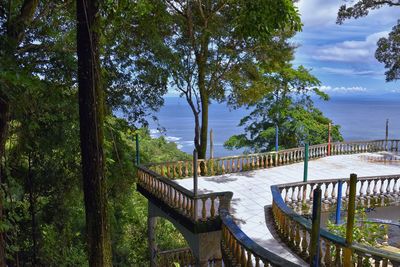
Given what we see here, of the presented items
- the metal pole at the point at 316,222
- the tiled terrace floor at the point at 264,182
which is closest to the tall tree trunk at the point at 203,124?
the tiled terrace floor at the point at 264,182

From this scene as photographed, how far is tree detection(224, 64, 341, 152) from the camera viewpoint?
22.4 metres

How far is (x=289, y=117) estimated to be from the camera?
2312 centimetres

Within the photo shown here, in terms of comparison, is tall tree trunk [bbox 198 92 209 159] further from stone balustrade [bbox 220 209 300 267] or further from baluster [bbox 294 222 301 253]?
baluster [bbox 294 222 301 253]

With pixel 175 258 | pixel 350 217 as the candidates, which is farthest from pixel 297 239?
pixel 175 258

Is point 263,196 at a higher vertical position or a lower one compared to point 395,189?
lower

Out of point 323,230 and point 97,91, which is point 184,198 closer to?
point 323,230

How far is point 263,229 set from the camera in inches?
340

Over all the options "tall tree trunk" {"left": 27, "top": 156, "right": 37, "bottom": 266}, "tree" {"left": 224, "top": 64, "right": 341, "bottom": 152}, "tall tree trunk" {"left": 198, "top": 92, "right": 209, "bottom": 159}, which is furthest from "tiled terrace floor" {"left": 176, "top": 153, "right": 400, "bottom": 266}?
"tall tree trunk" {"left": 27, "top": 156, "right": 37, "bottom": 266}

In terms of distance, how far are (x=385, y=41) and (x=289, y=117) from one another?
722cm

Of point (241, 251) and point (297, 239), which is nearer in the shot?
point (241, 251)

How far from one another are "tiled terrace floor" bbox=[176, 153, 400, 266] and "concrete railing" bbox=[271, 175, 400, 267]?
1.35 ft

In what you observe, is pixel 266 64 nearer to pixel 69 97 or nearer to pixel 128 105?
pixel 128 105

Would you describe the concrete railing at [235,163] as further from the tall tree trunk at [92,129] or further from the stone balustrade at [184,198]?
the tall tree trunk at [92,129]

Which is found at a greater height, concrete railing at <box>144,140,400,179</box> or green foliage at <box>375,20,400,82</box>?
green foliage at <box>375,20,400,82</box>
